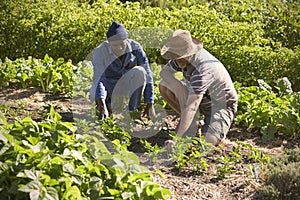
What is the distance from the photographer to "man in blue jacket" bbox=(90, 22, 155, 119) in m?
6.27

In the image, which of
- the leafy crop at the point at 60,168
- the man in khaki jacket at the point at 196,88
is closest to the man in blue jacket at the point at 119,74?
the man in khaki jacket at the point at 196,88

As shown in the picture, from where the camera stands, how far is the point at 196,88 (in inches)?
222

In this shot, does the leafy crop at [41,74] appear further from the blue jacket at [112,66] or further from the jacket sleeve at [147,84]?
the jacket sleeve at [147,84]

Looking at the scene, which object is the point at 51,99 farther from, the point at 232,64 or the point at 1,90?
the point at 232,64

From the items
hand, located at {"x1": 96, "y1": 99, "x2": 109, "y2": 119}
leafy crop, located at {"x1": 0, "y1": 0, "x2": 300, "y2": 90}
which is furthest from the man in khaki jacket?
leafy crop, located at {"x1": 0, "y1": 0, "x2": 300, "y2": 90}

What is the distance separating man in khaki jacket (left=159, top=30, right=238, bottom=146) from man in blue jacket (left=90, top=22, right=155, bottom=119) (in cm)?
34

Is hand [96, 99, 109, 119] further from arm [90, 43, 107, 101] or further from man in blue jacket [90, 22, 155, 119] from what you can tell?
arm [90, 43, 107, 101]

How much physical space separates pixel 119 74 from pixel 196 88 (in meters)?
1.35

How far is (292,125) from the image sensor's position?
6180 mm

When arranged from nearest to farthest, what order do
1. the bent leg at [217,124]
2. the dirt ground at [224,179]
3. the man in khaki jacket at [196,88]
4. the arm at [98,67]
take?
the dirt ground at [224,179]
the man in khaki jacket at [196,88]
the bent leg at [217,124]
the arm at [98,67]

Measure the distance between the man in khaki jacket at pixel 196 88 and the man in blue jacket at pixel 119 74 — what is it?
34 cm

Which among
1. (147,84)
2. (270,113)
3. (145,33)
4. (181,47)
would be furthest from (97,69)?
(145,33)

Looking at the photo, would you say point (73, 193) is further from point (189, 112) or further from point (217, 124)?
point (217, 124)

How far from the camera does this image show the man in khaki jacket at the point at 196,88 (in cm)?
564
